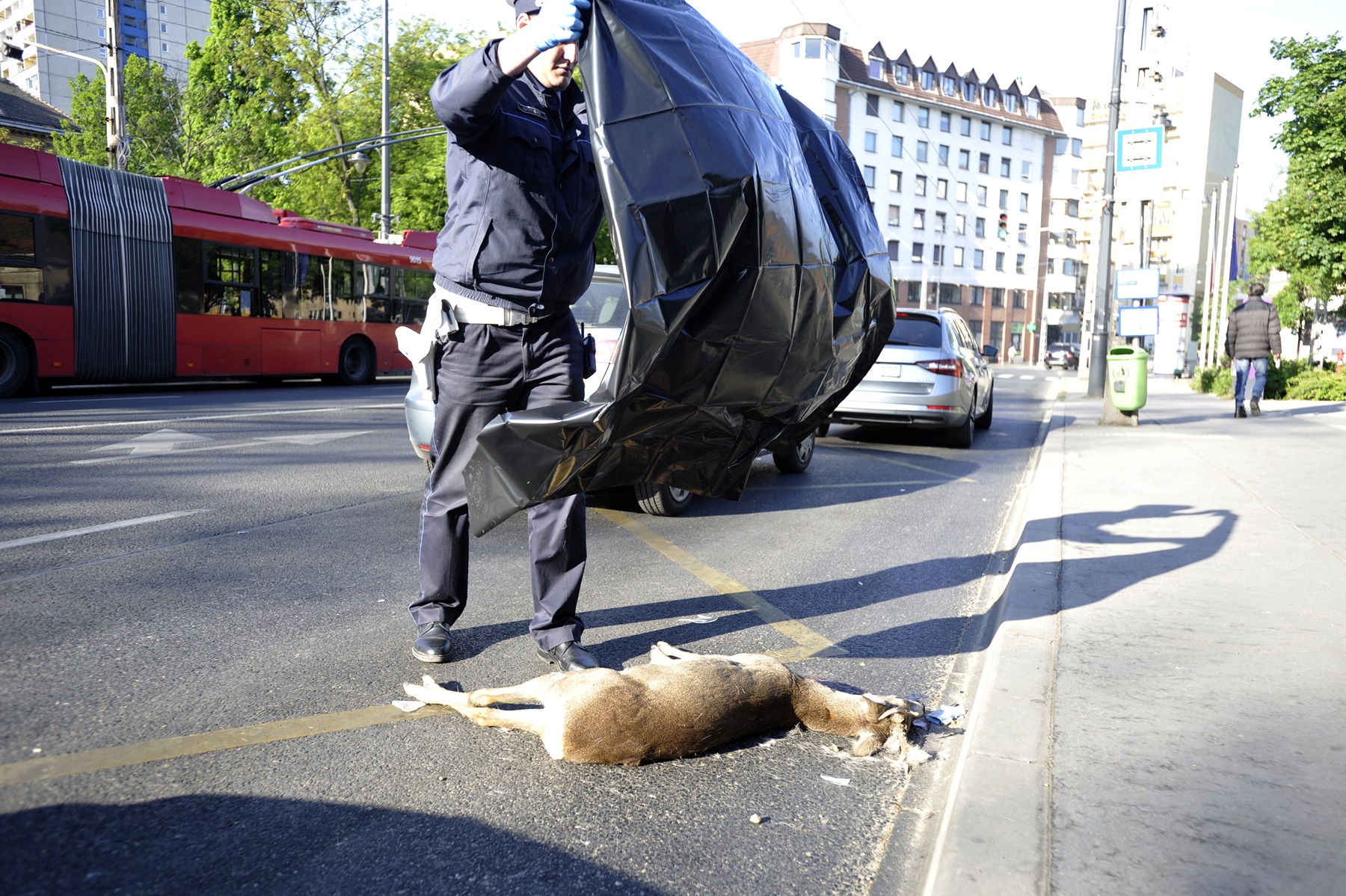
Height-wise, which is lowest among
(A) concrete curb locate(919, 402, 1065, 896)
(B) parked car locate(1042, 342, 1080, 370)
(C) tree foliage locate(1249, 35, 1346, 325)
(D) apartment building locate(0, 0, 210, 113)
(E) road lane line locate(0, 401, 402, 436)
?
(A) concrete curb locate(919, 402, 1065, 896)

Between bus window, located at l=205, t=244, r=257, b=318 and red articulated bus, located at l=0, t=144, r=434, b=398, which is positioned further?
bus window, located at l=205, t=244, r=257, b=318

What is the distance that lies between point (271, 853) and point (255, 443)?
7.35 metres

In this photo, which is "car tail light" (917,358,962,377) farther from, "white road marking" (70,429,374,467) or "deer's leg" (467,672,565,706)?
"deer's leg" (467,672,565,706)

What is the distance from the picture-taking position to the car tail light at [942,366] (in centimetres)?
1045

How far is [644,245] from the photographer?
2.63 meters

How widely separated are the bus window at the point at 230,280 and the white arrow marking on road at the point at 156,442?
8.26 meters

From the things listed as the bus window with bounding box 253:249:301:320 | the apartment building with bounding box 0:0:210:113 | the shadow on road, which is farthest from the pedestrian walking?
the apartment building with bounding box 0:0:210:113

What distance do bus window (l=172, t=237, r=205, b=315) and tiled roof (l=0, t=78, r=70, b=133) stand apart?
31.4 metres

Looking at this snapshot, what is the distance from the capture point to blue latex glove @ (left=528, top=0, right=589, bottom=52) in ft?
8.64

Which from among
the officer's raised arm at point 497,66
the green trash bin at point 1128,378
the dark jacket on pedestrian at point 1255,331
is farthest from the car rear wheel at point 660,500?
the dark jacket on pedestrian at point 1255,331

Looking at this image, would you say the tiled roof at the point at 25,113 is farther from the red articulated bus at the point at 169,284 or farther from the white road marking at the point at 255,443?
the white road marking at the point at 255,443

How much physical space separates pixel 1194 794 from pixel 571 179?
8.46 feet

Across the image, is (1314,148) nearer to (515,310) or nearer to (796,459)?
(796,459)

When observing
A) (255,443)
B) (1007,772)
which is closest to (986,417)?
(255,443)
